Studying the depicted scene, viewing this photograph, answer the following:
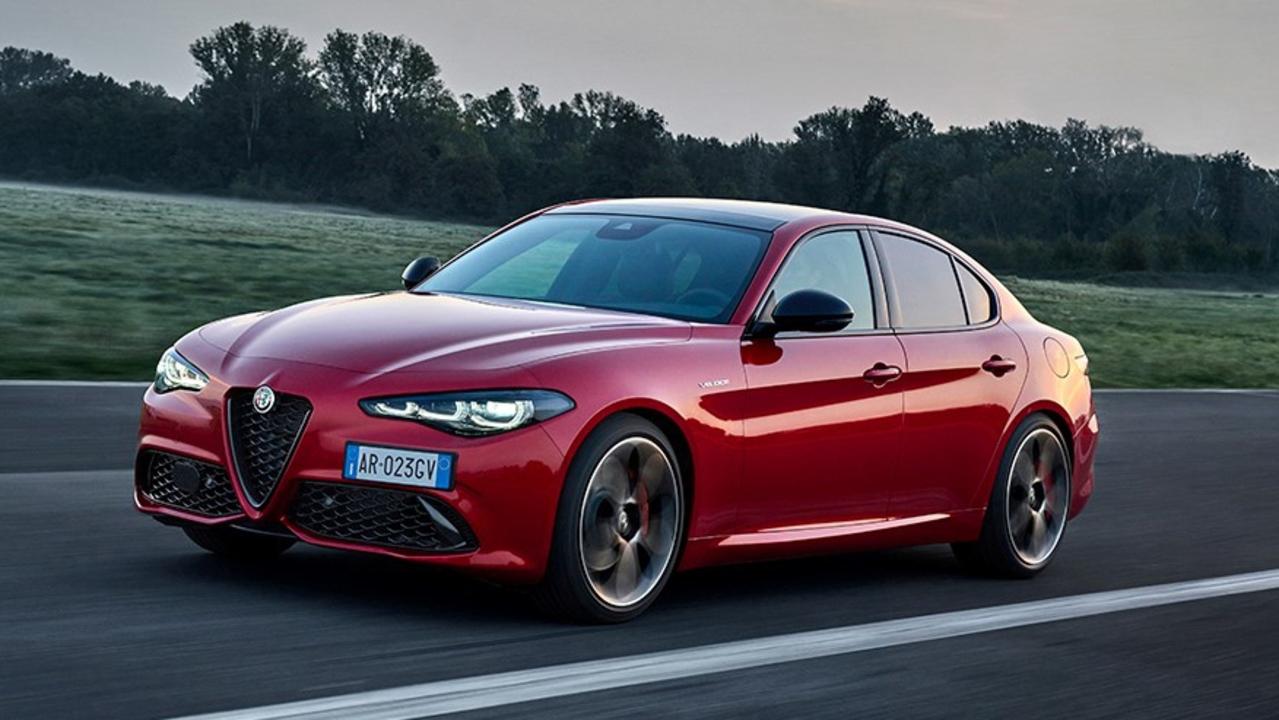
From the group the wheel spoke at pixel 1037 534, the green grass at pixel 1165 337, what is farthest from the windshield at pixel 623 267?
the green grass at pixel 1165 337

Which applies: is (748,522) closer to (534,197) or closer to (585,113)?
(534,197)

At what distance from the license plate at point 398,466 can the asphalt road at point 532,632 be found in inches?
18.2

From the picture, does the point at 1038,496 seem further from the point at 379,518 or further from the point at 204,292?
the point at 204,292

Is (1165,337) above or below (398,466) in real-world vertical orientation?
below

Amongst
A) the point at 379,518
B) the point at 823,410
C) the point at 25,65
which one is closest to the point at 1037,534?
the point at 823,410

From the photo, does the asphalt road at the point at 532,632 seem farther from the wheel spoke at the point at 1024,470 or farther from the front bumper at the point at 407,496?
the wheel spoke at the point at 1024,470

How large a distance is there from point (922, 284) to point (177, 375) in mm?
3210

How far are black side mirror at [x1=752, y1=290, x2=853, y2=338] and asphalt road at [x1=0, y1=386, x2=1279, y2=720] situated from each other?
102 cm

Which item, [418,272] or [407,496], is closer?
[407,496]

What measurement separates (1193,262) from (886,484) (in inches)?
3508

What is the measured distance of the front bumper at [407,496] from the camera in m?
6.25

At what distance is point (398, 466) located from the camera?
20.6 ft

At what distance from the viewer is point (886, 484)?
25.8ft

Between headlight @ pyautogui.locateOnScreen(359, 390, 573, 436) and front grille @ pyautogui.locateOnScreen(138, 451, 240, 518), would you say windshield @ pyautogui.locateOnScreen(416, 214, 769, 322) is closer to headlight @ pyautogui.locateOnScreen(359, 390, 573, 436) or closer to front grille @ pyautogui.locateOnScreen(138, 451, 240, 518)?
headlight @ pyautogui.locateOnScreen(359, 390, 573, 436)
